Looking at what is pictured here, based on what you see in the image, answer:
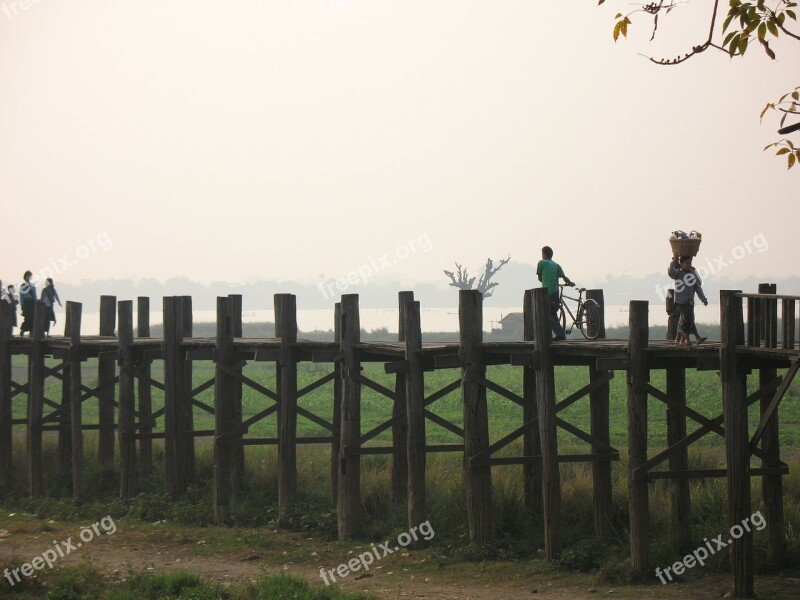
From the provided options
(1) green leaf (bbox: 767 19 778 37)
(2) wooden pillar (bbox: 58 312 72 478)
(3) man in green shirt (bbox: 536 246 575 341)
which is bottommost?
(2) wooden pillar (bbox: 58 312 72 478)

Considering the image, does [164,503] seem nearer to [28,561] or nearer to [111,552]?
[111,552]

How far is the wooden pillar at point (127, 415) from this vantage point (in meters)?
21.8

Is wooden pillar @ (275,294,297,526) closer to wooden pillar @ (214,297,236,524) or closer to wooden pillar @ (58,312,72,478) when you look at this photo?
wooden pillar @ (214,297,236,524)

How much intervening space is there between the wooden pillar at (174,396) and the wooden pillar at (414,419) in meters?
5.74

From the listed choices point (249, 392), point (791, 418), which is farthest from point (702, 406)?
point (249, 392)

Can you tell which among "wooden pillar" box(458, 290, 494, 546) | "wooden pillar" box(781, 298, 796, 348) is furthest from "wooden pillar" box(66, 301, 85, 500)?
"wooden pillar" box(781, 298, 796, 348)

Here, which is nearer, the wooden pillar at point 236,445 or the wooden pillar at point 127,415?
the wooden pillar at point 236,445

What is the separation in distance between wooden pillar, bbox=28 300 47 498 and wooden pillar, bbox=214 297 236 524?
5755 mm

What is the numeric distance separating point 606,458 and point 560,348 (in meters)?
2.04

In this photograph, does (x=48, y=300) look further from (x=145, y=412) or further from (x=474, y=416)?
(x=474, y=416)

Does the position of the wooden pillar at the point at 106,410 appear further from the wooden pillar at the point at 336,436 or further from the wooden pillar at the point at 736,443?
the wooden pillar at the point at 736,443

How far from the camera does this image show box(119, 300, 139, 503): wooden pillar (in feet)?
71.4

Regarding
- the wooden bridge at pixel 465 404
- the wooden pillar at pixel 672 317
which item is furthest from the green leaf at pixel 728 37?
the wooden pillar at pixel 672 317

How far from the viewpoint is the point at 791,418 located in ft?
104
